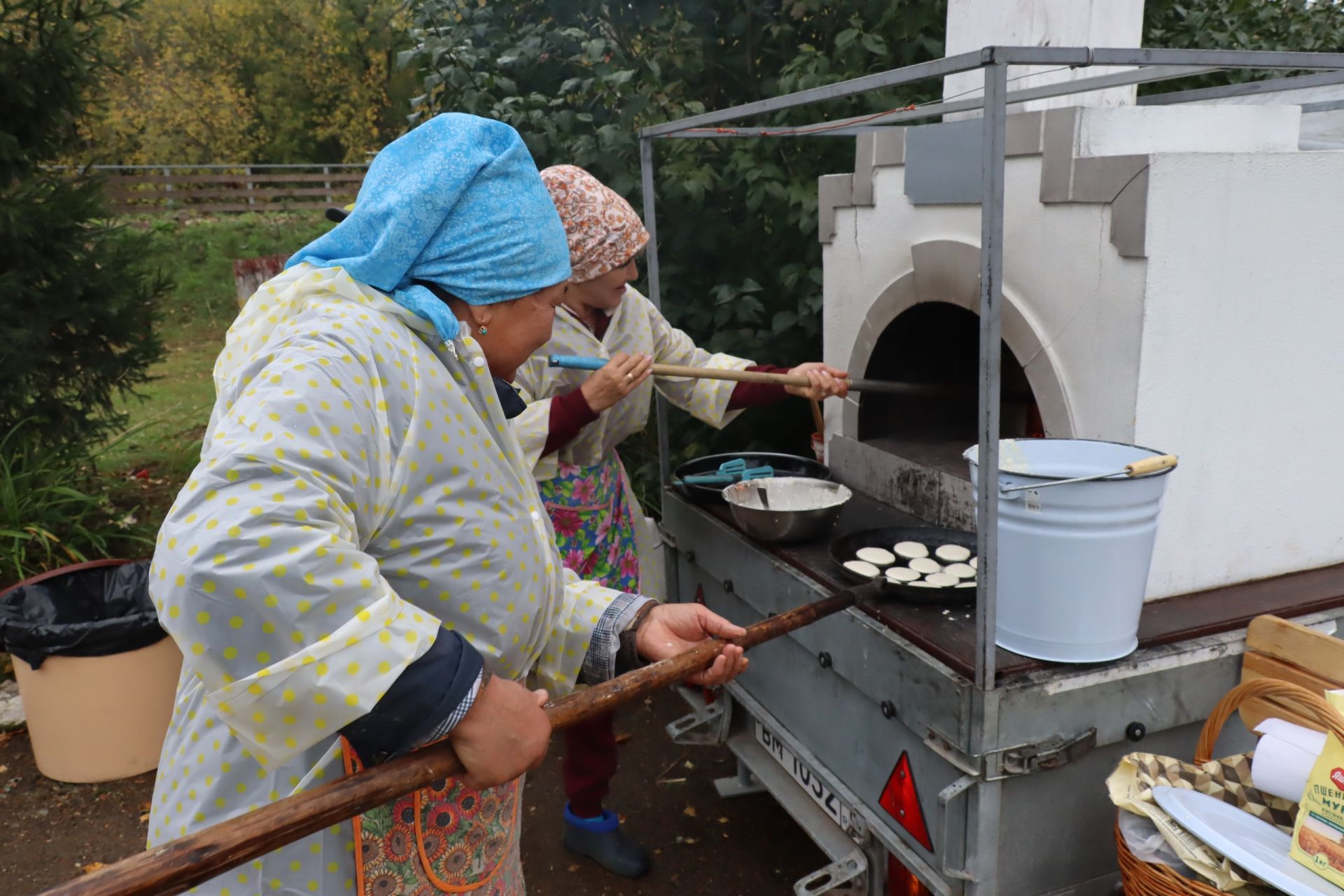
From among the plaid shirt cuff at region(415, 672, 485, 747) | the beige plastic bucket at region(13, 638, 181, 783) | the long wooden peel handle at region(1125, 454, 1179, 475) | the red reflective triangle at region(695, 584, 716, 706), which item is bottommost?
the beige plastic bucket at region(13, 638, 181, 783)

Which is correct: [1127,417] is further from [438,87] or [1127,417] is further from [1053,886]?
[438,87]

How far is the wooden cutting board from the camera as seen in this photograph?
6.90 ft

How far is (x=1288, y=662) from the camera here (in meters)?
2.18

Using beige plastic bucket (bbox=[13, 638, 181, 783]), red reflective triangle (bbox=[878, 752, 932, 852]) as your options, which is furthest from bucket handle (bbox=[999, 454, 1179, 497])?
beige plastic bucket (bbox=[13, 638, 181, 783])

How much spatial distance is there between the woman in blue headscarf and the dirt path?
170 cm

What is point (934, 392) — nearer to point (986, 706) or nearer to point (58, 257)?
point (986, 706)

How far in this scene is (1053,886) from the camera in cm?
225

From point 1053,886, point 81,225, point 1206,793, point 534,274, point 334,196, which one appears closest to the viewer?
point 534,274

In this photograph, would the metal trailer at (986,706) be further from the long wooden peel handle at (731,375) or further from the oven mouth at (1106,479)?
the long wooden peel handle at (731,375)

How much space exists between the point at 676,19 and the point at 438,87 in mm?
1334

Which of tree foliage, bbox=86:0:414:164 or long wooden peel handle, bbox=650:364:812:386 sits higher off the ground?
tree foliage, bbox=86:0:414:164

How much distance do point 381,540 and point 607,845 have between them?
2378 mm

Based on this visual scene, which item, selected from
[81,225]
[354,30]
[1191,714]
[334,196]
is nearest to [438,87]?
[81,225]

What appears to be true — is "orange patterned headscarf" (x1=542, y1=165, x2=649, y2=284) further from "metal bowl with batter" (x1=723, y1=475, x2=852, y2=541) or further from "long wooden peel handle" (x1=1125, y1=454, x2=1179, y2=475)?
"long wooden peel handle" (x1=1125, y1=454, x2=1179, y2=475)
